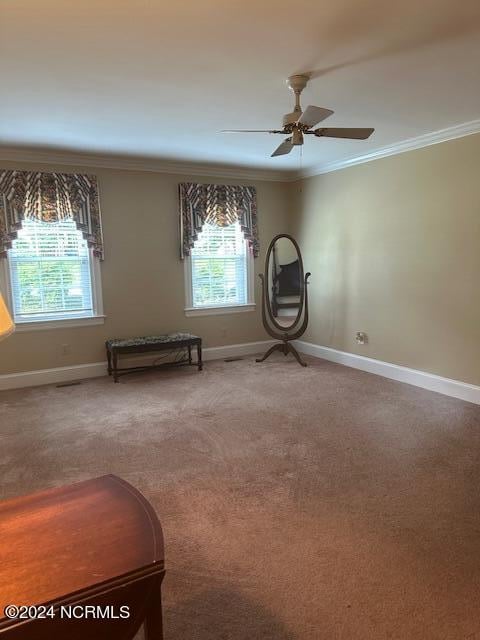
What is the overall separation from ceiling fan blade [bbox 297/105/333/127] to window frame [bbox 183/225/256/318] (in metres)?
3.00

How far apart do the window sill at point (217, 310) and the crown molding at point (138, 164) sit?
5.53 ft

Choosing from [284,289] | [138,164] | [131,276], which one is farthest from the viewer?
[284,289]

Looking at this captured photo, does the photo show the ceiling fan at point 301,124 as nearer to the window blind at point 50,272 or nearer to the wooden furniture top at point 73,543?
the wooden furniture top at point 73,543

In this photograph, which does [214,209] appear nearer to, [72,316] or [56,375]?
[72,316]

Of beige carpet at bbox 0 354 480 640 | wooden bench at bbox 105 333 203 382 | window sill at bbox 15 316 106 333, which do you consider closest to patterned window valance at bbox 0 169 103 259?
window sill at bbox 15 316 106 333

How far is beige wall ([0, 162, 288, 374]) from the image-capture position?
16.0ft

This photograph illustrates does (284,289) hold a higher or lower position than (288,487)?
higher

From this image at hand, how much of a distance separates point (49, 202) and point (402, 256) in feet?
12.4

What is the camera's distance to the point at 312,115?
8.61 ft

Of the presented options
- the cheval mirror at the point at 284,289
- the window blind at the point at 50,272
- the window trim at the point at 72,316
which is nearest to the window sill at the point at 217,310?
the cheval mirror at the point at 284,289

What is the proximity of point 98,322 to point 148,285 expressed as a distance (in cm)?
74

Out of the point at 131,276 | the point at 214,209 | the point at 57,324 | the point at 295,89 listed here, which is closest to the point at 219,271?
the point at 214,209

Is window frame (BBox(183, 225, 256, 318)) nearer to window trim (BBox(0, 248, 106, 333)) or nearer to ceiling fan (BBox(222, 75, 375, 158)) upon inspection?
window trim (BBox(0, 248, 106, 333))

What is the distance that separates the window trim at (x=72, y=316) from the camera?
180 inches
